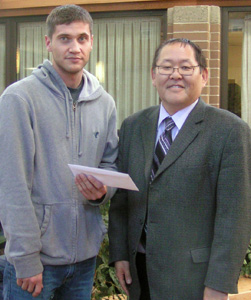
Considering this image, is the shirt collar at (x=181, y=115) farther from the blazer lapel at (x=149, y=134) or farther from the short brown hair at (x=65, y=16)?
the short brown hair at (x=65, y=16)

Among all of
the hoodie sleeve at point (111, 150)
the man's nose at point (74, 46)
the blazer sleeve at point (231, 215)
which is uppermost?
the man's nose at point (74, 46)

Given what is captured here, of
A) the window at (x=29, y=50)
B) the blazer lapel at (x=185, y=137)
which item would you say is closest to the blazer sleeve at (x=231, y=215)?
the blazer lapel at (x=185, y=137)

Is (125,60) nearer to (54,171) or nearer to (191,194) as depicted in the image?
(54,171)

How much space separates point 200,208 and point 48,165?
77cm

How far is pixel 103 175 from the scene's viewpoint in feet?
7.25

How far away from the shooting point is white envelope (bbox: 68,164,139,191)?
2.16 meters

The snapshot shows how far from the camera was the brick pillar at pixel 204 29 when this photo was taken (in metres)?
4.98

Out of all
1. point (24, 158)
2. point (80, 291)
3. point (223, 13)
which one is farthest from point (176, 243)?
point (223, 13)

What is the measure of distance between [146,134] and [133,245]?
59 centimetres

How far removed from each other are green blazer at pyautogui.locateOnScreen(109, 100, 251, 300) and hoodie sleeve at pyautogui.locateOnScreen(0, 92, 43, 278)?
0.58m

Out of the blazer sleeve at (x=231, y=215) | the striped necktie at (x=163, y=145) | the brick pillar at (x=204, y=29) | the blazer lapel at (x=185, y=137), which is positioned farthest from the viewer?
the brick pillar at (x=204, y=29)

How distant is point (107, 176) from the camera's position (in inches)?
86.8

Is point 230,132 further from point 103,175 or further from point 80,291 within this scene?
point 80,291

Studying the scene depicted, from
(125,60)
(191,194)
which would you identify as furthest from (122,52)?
(191,194)
